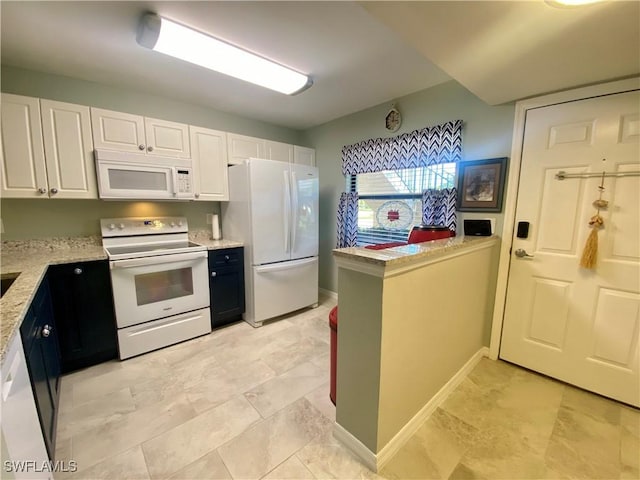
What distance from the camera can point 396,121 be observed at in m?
2.69

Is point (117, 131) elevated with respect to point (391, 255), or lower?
elevated

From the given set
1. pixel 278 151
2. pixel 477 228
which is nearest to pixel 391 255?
pixel 477 228

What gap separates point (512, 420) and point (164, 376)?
7.91 feet

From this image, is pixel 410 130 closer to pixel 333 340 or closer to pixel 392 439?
pixel 333 340

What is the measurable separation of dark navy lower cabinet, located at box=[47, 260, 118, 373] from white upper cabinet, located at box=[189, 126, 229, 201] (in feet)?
3.66

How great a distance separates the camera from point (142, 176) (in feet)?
7.73

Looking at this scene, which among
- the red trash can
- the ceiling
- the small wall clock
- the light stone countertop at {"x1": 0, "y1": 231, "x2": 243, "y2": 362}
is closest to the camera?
the light stone countertop at {"x1": 0, "y1": 231, "x2": 243, "y2": 362}

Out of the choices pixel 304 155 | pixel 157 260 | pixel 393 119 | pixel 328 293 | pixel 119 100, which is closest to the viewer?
pixel 157 260

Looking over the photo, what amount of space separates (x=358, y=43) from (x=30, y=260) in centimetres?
282

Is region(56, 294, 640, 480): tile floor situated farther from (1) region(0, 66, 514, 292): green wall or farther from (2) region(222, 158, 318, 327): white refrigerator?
(1) region(0, 66, 514, 292): green wall

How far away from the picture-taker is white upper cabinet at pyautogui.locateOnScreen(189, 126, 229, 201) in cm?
269

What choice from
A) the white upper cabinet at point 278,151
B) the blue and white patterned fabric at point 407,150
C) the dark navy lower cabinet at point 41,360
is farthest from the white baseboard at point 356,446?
the white upper cabinet at point 278,151

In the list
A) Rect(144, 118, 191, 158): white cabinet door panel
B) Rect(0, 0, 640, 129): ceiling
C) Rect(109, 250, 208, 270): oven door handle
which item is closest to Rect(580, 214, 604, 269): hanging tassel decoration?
Rect(0, 0, 640, 129): ceiling

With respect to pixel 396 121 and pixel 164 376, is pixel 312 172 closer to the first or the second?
pixel 396 121
